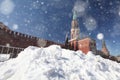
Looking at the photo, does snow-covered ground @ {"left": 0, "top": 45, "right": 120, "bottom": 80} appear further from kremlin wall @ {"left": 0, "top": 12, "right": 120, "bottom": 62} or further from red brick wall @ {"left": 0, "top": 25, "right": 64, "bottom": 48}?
red brick wall @ {"left": 0, "top": 25, "right": 64, "bottom": 48}

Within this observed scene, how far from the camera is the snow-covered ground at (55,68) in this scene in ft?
14.0

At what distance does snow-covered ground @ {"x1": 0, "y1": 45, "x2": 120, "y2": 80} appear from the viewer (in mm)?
4254

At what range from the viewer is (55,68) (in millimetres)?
4676

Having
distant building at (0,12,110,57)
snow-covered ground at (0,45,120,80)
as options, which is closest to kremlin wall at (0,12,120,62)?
distant building at (0,12,110,57)

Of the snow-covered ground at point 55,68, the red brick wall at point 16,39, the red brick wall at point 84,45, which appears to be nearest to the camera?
the snow-covered ground at point 55,68

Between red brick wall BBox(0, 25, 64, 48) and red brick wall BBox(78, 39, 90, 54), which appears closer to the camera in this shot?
red brick wall BBox(0, 25, 64, 48)

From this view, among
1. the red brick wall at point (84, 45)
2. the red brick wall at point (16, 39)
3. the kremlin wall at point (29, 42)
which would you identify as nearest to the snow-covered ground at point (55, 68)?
the kremlin wall at point (29, 42)

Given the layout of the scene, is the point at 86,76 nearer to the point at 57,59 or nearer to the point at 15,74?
the point at 57,59

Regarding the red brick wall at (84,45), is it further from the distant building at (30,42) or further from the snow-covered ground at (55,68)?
the snow-covered ground at (55,68)

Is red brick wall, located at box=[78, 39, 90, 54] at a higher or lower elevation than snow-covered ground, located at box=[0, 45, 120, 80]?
higher

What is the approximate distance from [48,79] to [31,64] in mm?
899

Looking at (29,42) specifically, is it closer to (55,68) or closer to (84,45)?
(84,45)

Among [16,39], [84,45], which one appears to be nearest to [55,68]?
[16,39]

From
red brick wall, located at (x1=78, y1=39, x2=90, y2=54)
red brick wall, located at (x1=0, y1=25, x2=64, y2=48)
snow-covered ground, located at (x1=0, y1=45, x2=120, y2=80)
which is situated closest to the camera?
snow-covered ground, located at (x1=0, y1=45, x2=120, y2=80)
